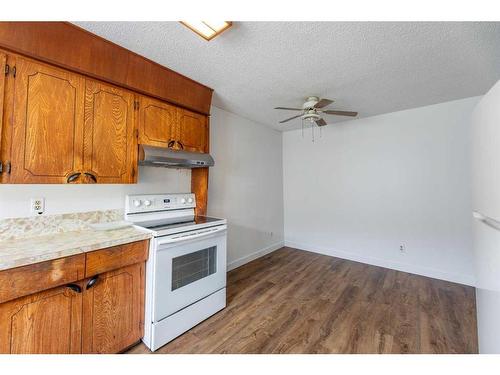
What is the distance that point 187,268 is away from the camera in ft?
6.24

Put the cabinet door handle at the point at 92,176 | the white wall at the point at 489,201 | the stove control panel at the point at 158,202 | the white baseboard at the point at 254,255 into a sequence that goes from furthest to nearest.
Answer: the white baseboard at the point at 254,255 < the stove control panel at the point at 158,202 < the cabinet door handle at the point at 92,176 < the white wall at the point at 489,201

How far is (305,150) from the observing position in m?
4.14

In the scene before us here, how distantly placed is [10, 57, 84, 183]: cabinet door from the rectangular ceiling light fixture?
38.3 inches

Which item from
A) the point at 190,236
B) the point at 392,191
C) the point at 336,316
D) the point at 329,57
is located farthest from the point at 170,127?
the point at 392,191

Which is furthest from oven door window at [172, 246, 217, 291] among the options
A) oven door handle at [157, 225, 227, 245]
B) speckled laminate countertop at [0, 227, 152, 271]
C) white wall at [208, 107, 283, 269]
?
white wall at [208, 107, 283, 269]

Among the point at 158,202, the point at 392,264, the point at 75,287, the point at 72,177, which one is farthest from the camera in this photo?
the point at 392,264

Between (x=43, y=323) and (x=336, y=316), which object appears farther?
(x=336, y=316)

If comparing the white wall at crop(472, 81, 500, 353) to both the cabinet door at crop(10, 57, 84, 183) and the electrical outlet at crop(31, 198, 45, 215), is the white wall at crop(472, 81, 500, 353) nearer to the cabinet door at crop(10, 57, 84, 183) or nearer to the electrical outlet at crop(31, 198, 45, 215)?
the cabinet door at crop(10, 57, 84, 183)

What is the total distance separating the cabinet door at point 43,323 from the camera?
3.71ft

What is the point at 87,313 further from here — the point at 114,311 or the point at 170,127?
the point at 170,127

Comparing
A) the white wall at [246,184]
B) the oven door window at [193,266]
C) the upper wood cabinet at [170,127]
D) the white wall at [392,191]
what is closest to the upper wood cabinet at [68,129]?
the upper wood cabinet at [170,127]

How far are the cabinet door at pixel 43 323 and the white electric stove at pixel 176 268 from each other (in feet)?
1.52

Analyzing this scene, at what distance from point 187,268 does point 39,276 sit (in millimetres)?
981

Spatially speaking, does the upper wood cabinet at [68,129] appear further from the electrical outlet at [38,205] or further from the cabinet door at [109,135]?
the electrical outlet at [38,205]
